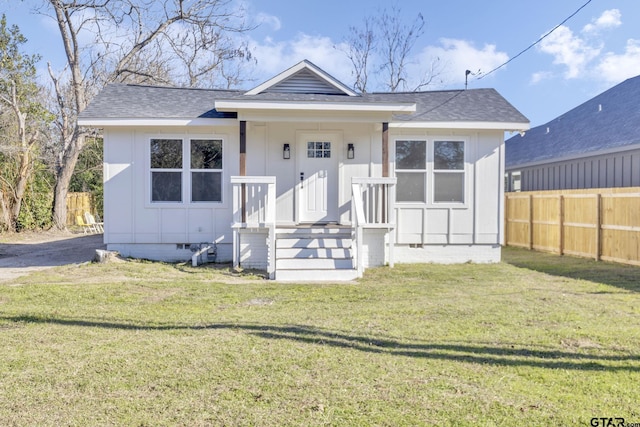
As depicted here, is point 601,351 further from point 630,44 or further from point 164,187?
point 630,44

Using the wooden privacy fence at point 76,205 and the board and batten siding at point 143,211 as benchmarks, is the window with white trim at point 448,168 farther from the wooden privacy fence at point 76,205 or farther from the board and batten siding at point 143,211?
the wooden privacy fence at point 76,205

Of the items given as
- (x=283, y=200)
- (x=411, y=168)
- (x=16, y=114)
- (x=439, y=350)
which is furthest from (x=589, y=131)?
(x=16, y=114)

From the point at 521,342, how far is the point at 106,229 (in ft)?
26.9

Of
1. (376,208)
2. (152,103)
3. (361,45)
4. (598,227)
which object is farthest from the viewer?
(361,45)

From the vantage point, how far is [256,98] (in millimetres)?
8258

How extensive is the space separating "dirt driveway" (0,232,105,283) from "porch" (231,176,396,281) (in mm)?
3884

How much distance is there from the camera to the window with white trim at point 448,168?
31.0 ft

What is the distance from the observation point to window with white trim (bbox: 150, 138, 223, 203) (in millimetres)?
9203

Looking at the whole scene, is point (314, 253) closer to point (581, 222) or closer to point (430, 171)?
point (430, 171)

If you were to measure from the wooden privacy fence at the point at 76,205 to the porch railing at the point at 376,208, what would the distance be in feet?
52.6

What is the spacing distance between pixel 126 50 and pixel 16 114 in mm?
5242

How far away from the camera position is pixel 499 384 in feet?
9.78

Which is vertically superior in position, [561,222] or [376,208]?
[376,208]

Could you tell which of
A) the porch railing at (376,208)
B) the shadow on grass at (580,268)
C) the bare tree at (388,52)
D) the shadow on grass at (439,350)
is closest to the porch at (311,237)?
the porch railing at (376,208)
